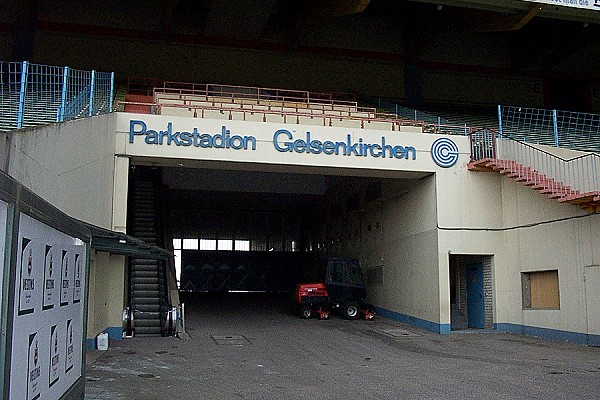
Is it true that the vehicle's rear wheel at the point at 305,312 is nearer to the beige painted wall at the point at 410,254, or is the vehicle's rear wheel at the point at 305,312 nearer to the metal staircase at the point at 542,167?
the beige painted wall at the point at 410,254

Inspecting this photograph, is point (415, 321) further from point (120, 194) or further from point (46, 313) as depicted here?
point (46, 313)

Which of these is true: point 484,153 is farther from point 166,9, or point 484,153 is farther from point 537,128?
point 166,9

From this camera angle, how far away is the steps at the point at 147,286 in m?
16.5

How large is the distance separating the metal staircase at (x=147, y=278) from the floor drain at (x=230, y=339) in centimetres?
148

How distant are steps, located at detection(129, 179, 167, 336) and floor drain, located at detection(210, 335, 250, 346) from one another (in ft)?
5.07

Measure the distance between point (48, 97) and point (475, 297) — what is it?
1325 cm

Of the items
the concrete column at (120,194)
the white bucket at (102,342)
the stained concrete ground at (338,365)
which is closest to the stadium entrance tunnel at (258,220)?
the concrete column at (120,194)

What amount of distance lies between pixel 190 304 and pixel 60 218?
68.9ft

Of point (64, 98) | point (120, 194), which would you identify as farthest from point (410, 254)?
point (64, 98)

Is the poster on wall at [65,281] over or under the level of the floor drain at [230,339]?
over

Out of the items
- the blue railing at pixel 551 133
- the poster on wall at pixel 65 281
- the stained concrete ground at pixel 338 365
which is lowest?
the stained concrete ground at pixel 338 365

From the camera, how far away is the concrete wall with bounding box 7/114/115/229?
10250 millimetres

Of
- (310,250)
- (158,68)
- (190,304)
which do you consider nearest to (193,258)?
(310,250)

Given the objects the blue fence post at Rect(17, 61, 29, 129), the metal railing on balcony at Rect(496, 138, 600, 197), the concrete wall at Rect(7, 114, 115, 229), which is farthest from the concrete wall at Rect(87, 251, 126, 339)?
the metal railing on balcony at Rect(496, 138, 600, 197)
